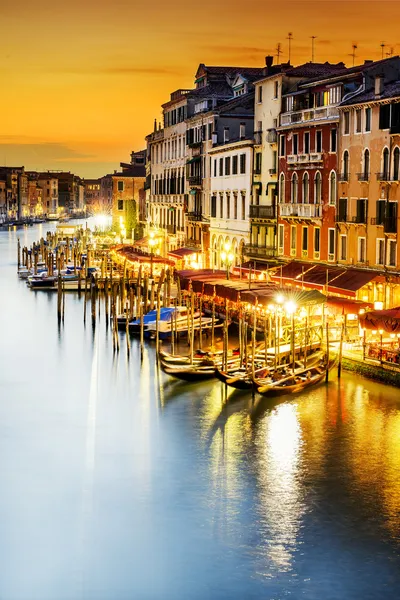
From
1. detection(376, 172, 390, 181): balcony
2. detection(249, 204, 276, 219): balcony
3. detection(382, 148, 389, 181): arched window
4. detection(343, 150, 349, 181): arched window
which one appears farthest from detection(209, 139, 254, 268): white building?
detection(382, 148, 389, 181): arched window

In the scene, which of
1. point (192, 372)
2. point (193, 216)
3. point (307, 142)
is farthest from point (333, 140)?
point (193, 216)

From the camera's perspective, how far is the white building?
36.3m

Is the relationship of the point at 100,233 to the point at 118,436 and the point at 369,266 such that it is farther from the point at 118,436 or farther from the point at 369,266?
the point at 118,436

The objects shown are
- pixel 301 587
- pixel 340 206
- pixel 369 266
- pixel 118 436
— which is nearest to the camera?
pixel 301 587

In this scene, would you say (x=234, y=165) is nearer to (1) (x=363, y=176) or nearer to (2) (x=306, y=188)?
(2) (x=306, y=188)

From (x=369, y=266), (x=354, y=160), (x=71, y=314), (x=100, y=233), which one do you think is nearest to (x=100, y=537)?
(x=369, y=266)

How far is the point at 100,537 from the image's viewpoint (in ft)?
45.6

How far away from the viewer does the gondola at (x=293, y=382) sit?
2075 centimetres

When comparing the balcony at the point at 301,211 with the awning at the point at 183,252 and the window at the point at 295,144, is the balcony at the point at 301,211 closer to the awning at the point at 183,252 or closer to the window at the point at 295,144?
the window at the point at 295,144

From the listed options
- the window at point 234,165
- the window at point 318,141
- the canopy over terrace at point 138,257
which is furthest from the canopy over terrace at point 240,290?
the canopy over terrace at point 138,257

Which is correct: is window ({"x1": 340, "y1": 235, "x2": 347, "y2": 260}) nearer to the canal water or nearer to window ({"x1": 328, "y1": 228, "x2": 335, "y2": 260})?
window ({"x1": 328, "y1": 228, "x2": 335, "y2": 260})

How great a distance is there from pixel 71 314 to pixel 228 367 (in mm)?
15066

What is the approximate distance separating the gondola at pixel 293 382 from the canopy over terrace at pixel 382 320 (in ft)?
4.45

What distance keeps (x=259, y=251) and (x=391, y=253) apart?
31.3ft
